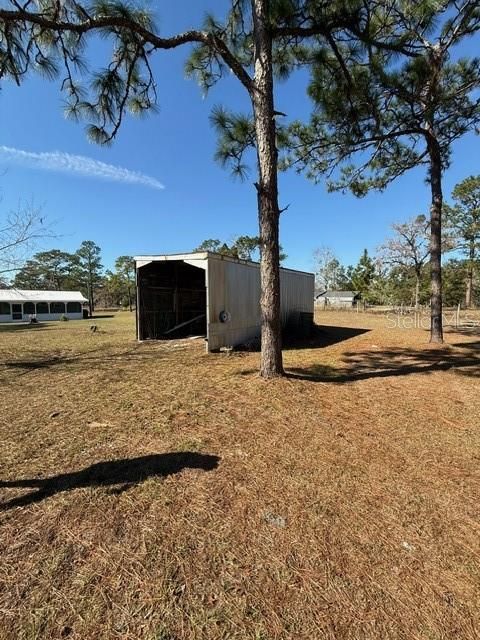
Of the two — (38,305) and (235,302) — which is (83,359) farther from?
(38,305)

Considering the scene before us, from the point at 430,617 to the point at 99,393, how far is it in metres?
4.34

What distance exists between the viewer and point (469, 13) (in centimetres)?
559

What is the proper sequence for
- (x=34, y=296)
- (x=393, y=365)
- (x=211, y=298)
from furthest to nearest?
1. (x=34, y=296)
2. (x=211, y=298)
3. (x=393, y=365)

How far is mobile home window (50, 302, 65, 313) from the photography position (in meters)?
28.8

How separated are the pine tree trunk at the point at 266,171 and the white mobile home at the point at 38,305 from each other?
26064 mm

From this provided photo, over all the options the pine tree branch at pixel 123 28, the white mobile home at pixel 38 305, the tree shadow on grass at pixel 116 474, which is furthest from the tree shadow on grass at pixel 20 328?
the tree shadow on grass at pixel 116 474

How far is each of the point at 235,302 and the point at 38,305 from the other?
2495 centimetres

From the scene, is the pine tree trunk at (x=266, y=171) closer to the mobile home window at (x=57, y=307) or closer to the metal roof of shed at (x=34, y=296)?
the metal roof of shed at (x=34, y=296)

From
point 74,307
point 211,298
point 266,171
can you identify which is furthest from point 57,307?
point 266,171

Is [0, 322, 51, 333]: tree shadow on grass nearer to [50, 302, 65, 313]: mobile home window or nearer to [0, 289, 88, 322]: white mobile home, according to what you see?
[0, 289, 88, 322]: white mobile home

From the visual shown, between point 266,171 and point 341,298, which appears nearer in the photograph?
point 266,171

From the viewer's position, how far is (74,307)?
30.0 metres

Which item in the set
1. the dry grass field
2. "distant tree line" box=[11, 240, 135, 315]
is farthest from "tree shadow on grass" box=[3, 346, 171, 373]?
"distant tree line" box=[11, 240, 135, 315]

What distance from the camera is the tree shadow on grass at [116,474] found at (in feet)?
7.80
